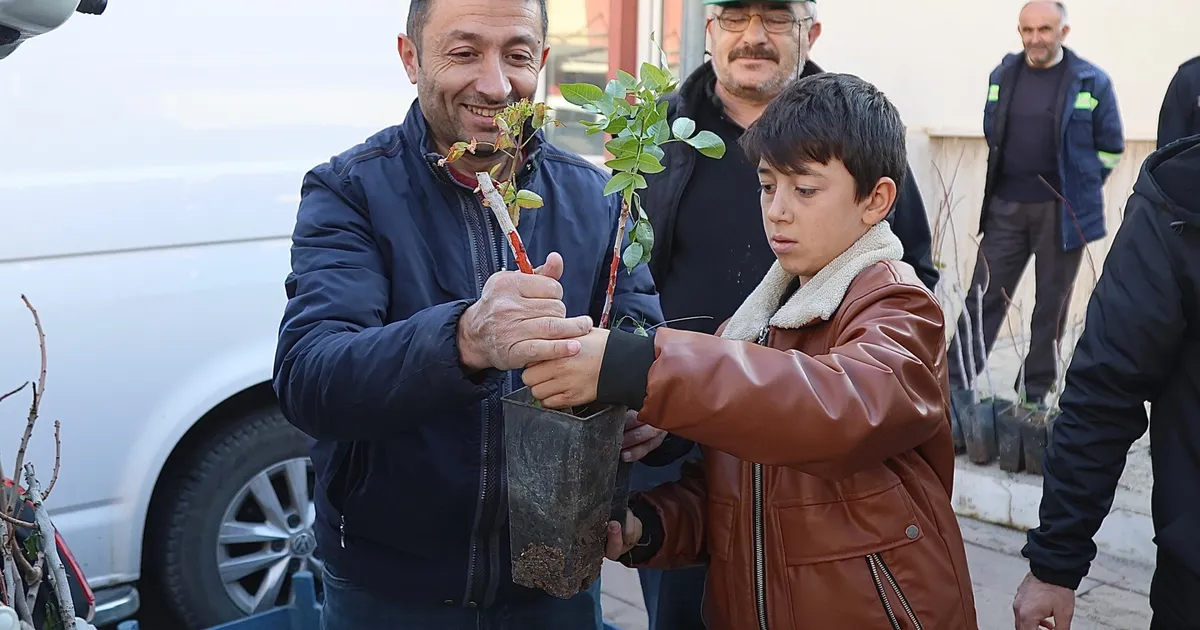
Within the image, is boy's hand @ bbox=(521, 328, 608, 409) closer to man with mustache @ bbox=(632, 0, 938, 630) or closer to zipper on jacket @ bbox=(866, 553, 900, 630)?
zipper on jacket @ bbox=(866, 553, 900, 630)

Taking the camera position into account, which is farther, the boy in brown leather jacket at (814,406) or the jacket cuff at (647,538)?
the jacket cuff at (647,538)

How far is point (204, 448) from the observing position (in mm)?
3410

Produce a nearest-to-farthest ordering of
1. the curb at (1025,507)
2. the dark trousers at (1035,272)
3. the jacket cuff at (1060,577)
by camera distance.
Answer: the jacket cuff at (1060,577) → the curb at (1025,507) → the dark trousers at (1035,272)

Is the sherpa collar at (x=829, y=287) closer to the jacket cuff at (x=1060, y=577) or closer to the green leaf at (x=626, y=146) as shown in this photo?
the green leaf at (x=626, y=146)

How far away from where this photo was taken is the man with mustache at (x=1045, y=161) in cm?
575

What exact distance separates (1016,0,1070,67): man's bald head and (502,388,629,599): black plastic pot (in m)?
5.13

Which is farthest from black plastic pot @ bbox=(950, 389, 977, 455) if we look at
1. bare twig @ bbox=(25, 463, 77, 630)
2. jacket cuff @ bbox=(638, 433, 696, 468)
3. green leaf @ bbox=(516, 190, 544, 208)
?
bare twig @ bbox=(25, 463, 77, 630)

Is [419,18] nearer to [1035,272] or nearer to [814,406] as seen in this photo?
[814,406]

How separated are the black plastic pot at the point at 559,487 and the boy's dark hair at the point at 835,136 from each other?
0.54 metres

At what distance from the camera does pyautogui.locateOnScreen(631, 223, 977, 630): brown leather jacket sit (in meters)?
1.40

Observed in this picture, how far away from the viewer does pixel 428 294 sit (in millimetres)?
1705

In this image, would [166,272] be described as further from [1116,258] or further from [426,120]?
[1116,258]

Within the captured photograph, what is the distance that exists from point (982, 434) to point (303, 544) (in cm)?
289

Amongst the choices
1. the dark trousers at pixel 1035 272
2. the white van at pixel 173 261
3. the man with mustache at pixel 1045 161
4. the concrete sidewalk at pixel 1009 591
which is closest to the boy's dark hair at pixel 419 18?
the white van at pixel 173 261
